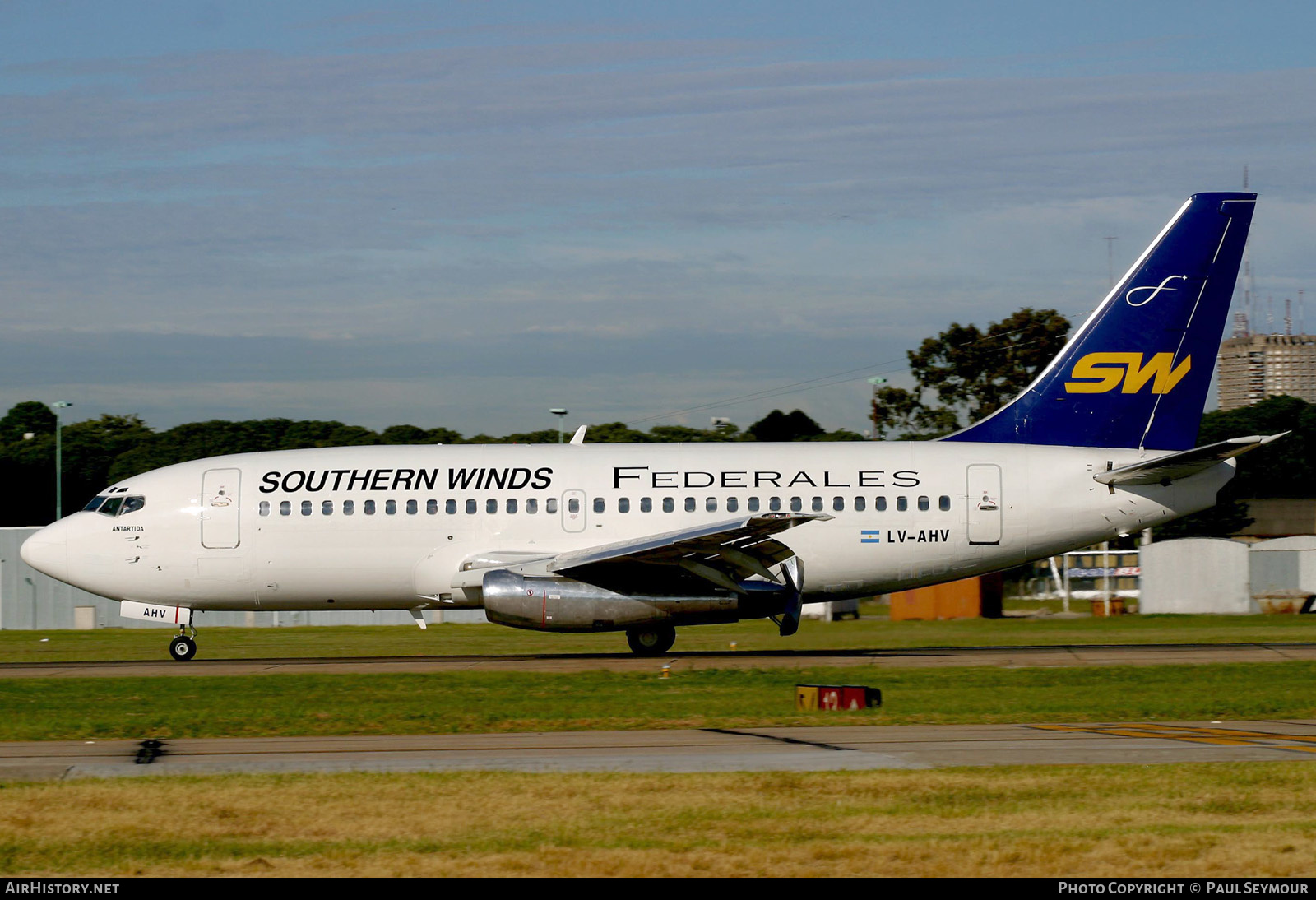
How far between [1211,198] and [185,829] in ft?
82.2

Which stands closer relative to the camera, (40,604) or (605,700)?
(605,700)

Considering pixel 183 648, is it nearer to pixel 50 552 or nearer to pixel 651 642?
pixel 50 552

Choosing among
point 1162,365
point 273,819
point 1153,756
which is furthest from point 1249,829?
point 1162,365

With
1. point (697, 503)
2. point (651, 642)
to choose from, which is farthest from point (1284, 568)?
point (651, 642)

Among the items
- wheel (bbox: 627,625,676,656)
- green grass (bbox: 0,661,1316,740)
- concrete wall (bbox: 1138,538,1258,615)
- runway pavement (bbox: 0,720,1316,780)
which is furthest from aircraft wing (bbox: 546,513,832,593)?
concrete wall (bbox: 1138,538,1258,615)

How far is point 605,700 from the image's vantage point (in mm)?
20219

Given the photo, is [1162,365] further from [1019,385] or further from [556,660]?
[1019,385]

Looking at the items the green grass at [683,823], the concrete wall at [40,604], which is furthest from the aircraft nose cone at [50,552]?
the concrete wall at [40,604]

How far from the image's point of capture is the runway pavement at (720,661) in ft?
81.9

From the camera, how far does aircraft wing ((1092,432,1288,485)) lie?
84.7 ft

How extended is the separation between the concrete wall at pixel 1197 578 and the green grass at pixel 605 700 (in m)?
21.8

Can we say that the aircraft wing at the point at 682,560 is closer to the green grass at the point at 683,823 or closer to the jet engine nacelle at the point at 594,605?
the jet engine nacelle at the point at 594,605

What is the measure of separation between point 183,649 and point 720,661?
11.0 meters

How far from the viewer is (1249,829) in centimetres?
1042
